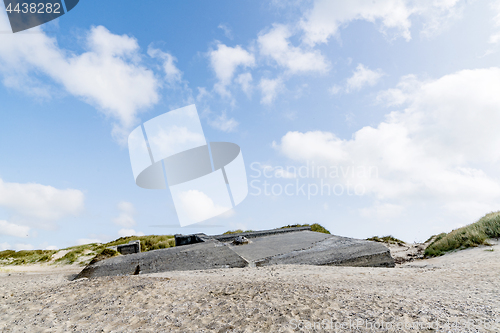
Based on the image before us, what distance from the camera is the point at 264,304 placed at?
3777 millimetres

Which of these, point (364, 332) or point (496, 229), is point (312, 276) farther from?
point (496, 229)

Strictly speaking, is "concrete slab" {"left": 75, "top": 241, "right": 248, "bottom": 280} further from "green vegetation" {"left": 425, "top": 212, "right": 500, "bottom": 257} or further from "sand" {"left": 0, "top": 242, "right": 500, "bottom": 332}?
"green vegetation" {"left": 425, "top": 212, "right": 500, "bottom": 257}

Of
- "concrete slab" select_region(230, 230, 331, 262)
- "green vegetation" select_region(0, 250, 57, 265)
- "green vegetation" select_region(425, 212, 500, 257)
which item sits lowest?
"green vegetation" select_region(425, 212, 500, 257)

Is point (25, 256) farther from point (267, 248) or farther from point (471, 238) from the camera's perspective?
point (471, 238)

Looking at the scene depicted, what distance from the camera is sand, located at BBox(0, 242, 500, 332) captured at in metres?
3.21

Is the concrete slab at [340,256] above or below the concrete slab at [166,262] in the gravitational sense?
below

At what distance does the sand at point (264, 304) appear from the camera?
3.21m

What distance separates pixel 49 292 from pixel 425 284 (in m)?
6.55

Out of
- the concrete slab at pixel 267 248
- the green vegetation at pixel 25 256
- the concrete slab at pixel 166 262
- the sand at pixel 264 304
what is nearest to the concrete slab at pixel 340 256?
the concrete slab at pixel 267 248

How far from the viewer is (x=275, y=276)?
5.67 metres

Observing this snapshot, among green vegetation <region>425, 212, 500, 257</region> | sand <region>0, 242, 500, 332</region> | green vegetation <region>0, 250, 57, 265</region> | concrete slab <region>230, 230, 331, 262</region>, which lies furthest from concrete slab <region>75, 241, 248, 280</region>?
green vegetation <region>0, 250, 57, 265</region>

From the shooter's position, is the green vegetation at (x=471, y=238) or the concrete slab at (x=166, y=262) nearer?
the concrete slab at (x=166, y=262)

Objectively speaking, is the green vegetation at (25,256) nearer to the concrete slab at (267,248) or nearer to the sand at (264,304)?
the sand at (264,304)

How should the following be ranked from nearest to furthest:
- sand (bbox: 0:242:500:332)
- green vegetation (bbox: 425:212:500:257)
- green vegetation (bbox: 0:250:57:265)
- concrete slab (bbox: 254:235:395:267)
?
sand (bbox: 0:242:500:332) → concrete slab (bbox: 254:235:395:267) → green vegetation (bbox: 425:212:500:257) → green vegetation (bbox: 0:250:57:265)
